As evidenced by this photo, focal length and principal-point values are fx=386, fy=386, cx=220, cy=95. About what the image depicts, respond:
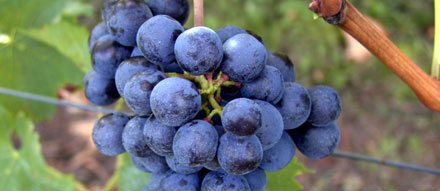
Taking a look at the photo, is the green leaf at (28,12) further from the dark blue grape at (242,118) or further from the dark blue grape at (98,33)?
the dark blue grape at (242,118)

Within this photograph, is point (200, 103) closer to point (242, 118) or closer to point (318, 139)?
point (242, 118)

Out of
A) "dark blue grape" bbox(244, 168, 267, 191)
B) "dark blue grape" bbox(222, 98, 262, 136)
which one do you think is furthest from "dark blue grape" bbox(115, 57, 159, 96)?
"dark blue grape" bbox(244, 168, 267, 191)

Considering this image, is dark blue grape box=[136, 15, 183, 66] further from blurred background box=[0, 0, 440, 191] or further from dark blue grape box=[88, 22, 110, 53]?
blurred background box=[0, 0, 440, 191]

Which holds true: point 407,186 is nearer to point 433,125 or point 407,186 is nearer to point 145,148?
point 433,125

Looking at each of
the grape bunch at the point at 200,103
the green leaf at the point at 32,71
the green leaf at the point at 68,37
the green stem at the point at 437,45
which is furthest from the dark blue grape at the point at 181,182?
the green leaf at the point at 32,71

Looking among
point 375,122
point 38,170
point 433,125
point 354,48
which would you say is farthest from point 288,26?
point 38,170


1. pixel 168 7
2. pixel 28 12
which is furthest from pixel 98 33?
pixel 28 12

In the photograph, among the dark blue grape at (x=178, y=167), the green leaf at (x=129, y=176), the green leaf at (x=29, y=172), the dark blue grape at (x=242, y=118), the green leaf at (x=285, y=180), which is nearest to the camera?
the dark blue grape at (x=242, y=118)
